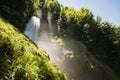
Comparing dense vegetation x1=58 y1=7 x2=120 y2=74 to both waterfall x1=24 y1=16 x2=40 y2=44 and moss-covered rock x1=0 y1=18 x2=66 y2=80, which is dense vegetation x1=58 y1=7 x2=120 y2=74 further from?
moss-covered rock x1=0 y1=18 x2=66 y2=80

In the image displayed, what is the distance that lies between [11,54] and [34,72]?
1.29 meters

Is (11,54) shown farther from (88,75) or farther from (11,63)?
(88,75)

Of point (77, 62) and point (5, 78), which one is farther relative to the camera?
point (77, 62)

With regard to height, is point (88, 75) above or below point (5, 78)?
below

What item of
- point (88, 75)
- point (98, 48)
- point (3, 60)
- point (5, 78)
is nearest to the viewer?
point (5, 78)

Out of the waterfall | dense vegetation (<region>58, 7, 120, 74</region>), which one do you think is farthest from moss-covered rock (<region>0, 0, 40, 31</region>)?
dense vegetation (<region>58, 7, 120, 74</region>)

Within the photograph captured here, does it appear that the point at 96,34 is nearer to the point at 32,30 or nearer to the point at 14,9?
the point at 32,30

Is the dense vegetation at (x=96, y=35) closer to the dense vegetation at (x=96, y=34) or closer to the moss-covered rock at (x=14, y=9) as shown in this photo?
the dense vegetation at (x=96, y=34)

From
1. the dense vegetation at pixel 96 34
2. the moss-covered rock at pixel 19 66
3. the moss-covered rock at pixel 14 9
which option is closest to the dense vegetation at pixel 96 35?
the dense vegetation at pixel 96 34

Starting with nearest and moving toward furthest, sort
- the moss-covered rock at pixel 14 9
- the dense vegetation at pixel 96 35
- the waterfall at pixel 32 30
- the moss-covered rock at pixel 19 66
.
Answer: the moss-covered rock at pixel 19 66 < the moss-covered rock at pixel 14 9 < the dense vegetation at pixel 96 35 < the waterfall at pixel 32 30

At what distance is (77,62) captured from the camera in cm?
3741

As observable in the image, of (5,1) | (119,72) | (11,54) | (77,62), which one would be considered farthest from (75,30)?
(11,54)

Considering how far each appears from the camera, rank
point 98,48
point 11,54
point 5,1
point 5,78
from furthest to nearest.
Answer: point 98,48
point 5,1
point 11,54
point 5,78

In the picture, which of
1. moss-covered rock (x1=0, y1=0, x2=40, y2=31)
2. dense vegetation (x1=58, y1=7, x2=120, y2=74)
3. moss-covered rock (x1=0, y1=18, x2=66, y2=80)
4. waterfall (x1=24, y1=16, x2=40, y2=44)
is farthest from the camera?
waterfall (x1=24, y1=16, x2=40, y2=44)
